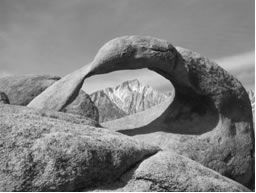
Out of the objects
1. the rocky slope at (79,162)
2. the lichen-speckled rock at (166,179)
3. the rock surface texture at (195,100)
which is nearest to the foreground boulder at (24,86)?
the rock surface texture at (195,100)

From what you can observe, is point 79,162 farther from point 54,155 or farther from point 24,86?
point 24,86

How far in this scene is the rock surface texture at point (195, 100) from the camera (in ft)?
26.5

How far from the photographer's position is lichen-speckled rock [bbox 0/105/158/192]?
11.9 ft

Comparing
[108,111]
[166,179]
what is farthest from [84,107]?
[108,111]

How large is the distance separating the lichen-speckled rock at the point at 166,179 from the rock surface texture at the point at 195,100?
3.67m

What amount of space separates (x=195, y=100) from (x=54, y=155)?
5975 mm

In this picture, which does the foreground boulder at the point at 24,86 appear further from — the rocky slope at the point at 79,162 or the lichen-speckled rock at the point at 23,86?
the rocky slope at the point at 79,162

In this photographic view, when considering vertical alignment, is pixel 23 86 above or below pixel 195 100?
below

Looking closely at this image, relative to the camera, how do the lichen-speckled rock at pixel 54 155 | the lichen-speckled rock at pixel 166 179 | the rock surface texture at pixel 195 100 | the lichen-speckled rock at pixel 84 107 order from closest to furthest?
the lichen-speckled rock at pixel 54 155 → the lichen-speckled rock at pixel 166 179 → the rock surface texture at pixel 195 100 → the lichen-speckled rock at pixel 84 107

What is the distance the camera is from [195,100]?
930 cm

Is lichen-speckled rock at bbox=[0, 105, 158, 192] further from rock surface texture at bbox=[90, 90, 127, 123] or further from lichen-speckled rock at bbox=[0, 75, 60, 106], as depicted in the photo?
rock surface texture at bbox=[90, 90, 127, 123]

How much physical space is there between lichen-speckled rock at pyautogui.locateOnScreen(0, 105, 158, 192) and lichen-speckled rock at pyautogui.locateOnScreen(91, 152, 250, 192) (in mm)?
114

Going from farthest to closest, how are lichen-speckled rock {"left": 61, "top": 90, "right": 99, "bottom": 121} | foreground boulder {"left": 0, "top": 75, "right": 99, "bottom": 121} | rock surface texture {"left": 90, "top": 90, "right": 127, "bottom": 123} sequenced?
1. rock surface texture {"left": 90, "top": 90, "right": 127, "bottom": 123}
2. foreground boulder {"left": 0, "top": 75, "right": 99, "bottom": 121}
3. lichen-speckled rock {"left": 61, "top": 90, "right": 99, "bottom": 121}

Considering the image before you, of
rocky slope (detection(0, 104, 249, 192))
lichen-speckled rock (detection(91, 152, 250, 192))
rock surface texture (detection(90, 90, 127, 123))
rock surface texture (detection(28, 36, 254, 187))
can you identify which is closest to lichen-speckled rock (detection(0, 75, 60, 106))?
rock surface texture (detection(28, 36, 254, 187))
